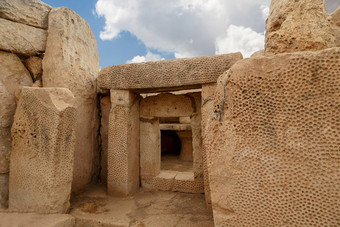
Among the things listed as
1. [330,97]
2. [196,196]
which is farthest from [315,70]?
[196,196]

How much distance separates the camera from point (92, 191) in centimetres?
327

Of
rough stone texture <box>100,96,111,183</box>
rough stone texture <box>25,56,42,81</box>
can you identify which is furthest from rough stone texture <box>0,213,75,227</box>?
rough stone texture <box>25,56,42,81</box>

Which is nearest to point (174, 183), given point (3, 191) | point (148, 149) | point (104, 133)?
point (148, 149)

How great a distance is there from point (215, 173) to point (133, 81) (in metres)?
1.93

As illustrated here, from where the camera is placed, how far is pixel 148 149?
3.57 meters

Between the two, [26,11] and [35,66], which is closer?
[26,11]

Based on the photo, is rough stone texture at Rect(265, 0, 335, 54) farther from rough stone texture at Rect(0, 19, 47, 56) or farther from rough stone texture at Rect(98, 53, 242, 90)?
rough stone texture at Rect(0, 19, 47, 56)

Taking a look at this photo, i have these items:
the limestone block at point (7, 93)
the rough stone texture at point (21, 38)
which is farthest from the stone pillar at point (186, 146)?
the limestone block at point (7, 93)

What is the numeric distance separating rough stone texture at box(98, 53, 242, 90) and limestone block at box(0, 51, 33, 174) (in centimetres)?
105

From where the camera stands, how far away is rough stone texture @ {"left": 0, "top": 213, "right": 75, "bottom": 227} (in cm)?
198

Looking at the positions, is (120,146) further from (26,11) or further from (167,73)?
(26,11)

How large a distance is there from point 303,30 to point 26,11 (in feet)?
10.7

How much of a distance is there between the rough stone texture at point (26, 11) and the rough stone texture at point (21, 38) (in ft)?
0.26

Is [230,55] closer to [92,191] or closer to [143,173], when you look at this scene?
[143,173]
